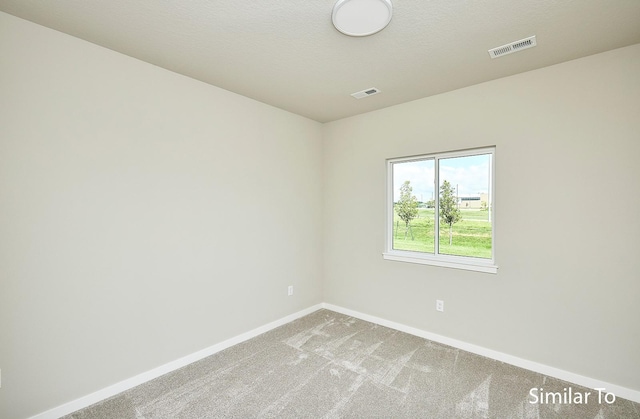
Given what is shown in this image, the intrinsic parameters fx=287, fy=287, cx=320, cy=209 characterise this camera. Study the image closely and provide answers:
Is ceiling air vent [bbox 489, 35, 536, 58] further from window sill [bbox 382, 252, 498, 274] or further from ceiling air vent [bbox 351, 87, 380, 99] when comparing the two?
window sill [bbox 382, 252, 498, 274]

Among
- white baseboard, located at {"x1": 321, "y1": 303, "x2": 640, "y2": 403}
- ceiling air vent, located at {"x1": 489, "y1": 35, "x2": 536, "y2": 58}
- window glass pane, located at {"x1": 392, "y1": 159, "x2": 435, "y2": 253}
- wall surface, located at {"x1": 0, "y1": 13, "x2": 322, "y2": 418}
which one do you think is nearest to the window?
window glass pane, located at {"x1": 392, "y1": 159, "x2": 435, "y2": 253}

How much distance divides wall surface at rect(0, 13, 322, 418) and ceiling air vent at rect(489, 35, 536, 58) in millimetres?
2284

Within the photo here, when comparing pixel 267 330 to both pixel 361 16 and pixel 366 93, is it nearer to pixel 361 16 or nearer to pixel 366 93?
pixel 366 93

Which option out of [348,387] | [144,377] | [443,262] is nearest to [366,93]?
[443,262]

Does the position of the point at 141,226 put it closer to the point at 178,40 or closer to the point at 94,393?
the point at 94,393

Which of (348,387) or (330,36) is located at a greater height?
(330,36)

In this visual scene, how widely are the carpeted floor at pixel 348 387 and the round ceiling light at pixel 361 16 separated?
2.61 metres

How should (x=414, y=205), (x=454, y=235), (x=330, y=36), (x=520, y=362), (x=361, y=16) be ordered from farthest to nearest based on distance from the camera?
(x=414, y=205), (x=454, y=235), (x=520, y=362), (x=330, y=36), (x=361, y=16)

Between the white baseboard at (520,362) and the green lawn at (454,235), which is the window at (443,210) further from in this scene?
the white baseboard at (520,362)

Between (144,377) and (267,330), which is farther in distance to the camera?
(267,330)

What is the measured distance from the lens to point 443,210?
10.5 ft

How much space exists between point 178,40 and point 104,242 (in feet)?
5.22

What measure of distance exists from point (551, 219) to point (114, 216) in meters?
3.57

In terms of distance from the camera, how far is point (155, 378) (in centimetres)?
239
